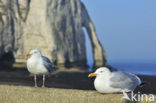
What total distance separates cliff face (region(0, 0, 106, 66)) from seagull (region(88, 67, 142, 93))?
20331 millimetres

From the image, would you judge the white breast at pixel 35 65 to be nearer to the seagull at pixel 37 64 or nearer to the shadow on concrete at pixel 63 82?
the seagull at pixel 37 64

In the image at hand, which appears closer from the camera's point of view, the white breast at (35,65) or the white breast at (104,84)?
the white breast at (104,84)

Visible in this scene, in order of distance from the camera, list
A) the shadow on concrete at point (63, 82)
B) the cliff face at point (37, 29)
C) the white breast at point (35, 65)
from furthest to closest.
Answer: the cliff face at point (37, 29), the shadow on concrete at point (63, 82), the white breast at point (35, 65)

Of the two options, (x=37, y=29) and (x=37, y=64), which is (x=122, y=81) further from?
(x=37, y=29)

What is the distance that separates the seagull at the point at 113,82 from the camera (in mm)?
6863

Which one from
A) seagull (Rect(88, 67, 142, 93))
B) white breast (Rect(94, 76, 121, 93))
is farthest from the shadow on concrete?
white breast (Rect(94, 76, 121, 93))

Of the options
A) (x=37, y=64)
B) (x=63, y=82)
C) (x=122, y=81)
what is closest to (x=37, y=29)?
(x=63, y=82)

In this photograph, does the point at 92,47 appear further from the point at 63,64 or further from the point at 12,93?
the point at 12,93

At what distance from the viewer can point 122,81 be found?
6.99 meters

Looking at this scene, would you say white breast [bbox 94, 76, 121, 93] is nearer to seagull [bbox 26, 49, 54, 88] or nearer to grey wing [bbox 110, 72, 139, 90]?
grey wing [bbox 110, 72, 139, 90]

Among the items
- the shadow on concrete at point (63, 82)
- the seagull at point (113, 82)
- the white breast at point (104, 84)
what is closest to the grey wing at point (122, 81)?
the seagull at point (113, 82)

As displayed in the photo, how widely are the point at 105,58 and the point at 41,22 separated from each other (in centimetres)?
1308

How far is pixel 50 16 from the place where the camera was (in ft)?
94.2

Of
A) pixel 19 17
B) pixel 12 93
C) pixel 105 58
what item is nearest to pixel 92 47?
pixel 105 58
